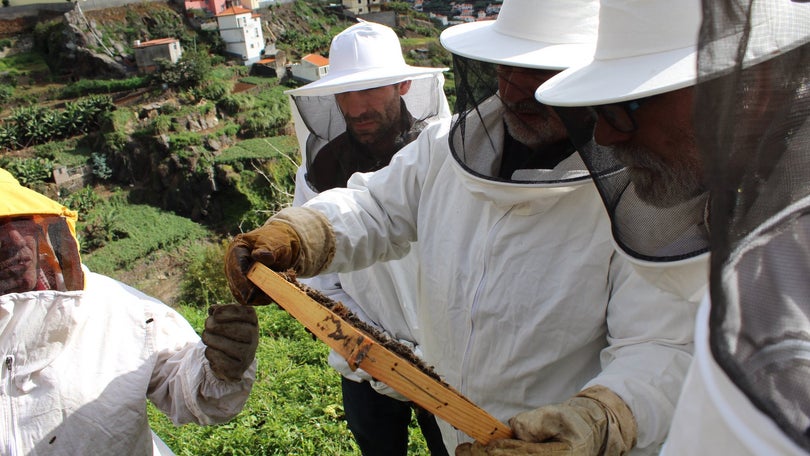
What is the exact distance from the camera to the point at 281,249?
2016 mm

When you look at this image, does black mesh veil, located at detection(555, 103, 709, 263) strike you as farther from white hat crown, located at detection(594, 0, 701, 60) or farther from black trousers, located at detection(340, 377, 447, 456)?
black trousers, located at detection(340, 377, 447, 456)

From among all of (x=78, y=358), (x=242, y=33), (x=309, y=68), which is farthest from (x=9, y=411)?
(x=242, y=33)

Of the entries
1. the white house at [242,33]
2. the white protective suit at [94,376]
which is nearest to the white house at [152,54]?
the white house at [242,33]

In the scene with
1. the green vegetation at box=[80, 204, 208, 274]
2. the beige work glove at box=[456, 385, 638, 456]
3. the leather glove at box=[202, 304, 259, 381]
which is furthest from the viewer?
the green vegetation at box=[80, 204, 208, 274]

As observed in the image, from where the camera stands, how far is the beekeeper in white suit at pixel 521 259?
1.55m

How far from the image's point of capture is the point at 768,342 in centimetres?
60

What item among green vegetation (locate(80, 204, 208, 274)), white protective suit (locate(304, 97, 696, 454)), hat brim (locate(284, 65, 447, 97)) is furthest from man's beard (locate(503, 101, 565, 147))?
green vegetation (locate(80, 204, 208, 274))

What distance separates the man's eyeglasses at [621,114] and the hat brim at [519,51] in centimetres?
38

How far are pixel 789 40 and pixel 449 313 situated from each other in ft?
5.03

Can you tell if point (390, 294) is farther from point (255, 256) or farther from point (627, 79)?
point (627, 79)

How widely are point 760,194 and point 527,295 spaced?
4.11 ft

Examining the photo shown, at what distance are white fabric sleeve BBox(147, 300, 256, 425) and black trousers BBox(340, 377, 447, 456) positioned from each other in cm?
103

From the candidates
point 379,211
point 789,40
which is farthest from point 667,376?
point 379,211

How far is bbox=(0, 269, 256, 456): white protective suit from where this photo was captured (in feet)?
6.29
